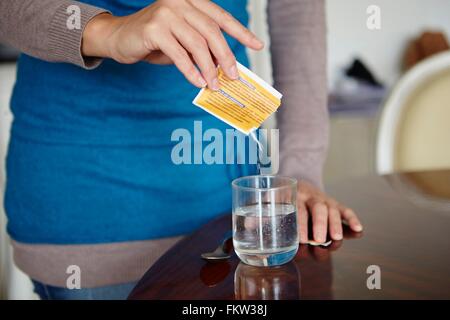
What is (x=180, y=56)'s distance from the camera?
642 millimetres

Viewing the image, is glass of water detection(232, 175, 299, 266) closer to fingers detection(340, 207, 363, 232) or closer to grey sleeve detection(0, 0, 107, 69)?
fingers detection(340, 207, 363, 232)

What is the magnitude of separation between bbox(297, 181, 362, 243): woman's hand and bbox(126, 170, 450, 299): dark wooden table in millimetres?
18

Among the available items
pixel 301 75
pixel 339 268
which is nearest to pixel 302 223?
pixel 339 268

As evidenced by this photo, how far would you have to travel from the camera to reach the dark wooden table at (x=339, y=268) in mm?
593

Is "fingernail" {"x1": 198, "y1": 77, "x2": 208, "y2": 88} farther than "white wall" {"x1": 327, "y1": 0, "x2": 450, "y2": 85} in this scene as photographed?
No

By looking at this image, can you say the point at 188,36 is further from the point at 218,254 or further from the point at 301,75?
the point at 301,75

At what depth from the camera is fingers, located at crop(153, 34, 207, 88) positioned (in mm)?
637

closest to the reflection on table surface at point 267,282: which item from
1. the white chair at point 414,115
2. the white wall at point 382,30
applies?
the white chair at point 414,115

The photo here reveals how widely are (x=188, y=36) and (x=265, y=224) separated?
0.22 m

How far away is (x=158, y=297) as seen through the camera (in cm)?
59

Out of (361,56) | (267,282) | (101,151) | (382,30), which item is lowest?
(267,282)

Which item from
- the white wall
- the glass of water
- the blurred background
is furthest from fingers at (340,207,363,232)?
the white wall
